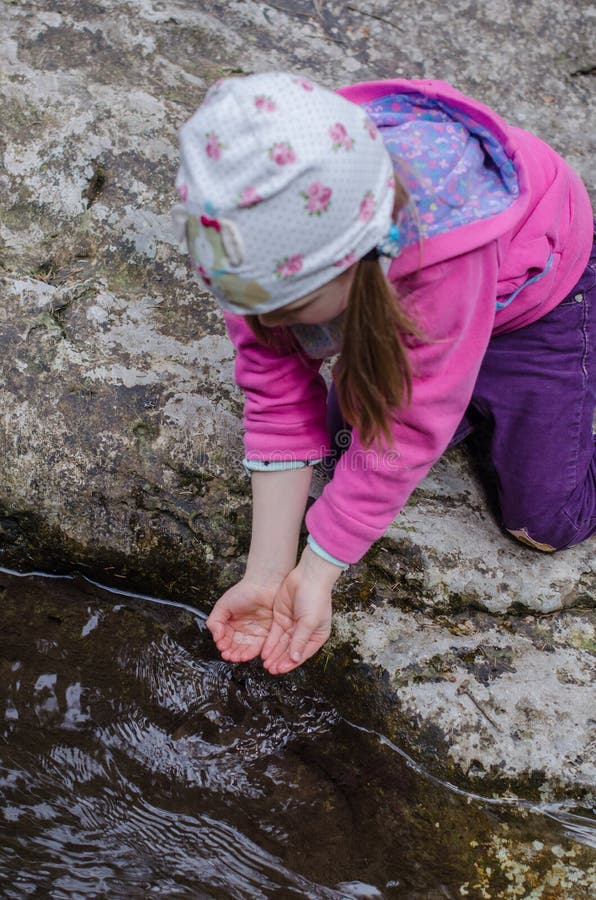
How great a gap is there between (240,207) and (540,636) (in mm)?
1246

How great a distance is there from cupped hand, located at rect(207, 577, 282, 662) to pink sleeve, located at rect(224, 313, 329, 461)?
0.28 metres

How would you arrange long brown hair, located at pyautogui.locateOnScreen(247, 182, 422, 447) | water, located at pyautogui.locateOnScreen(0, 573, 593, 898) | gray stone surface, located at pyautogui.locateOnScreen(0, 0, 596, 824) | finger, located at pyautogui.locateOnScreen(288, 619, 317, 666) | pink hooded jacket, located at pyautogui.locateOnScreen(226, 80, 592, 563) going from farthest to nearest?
gray stone surface, located at pyautogui.locateOnScreen(0, 0, 596, 824)
finger, located at pyautogui.locateOnScreen(288, 619, 317, 666)
water, located at pyautogui.locateOnScreen(0, 573, 593, 898)
pink hooded jacket, located at pyautogui.locateOnScreen(226, 80, 592, 563)
long brown hair, located at pyautogui.locateOnScreen(247, 182, 422, 447)

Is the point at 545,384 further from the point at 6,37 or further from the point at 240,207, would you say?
the point at 6,37

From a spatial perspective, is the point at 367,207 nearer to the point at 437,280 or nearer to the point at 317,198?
the point at 317,198

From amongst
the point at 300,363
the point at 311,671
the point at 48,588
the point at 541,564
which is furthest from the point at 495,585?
the point at 48,588

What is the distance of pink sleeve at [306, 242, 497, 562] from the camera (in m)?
1.51

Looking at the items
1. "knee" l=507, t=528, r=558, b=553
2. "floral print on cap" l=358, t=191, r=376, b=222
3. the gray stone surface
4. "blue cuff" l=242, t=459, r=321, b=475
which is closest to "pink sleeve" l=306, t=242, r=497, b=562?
"blue cuff" l=242, t=459, r=321, b=475

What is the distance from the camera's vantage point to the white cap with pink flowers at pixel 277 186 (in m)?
1.17

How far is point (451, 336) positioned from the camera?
1.55m

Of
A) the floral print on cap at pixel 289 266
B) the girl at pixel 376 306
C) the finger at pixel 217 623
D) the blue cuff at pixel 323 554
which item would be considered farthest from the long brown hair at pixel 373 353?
the finger at pixel 217 623

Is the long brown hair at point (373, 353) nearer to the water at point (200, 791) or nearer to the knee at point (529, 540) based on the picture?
the knee at point (529, 540)

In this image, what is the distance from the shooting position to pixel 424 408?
159 centimetres

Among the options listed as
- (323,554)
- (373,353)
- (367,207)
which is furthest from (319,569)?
(367,207)

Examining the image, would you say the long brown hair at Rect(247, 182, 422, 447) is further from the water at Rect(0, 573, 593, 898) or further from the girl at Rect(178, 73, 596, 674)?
the water at Rect(0, 573, 593, 898)
